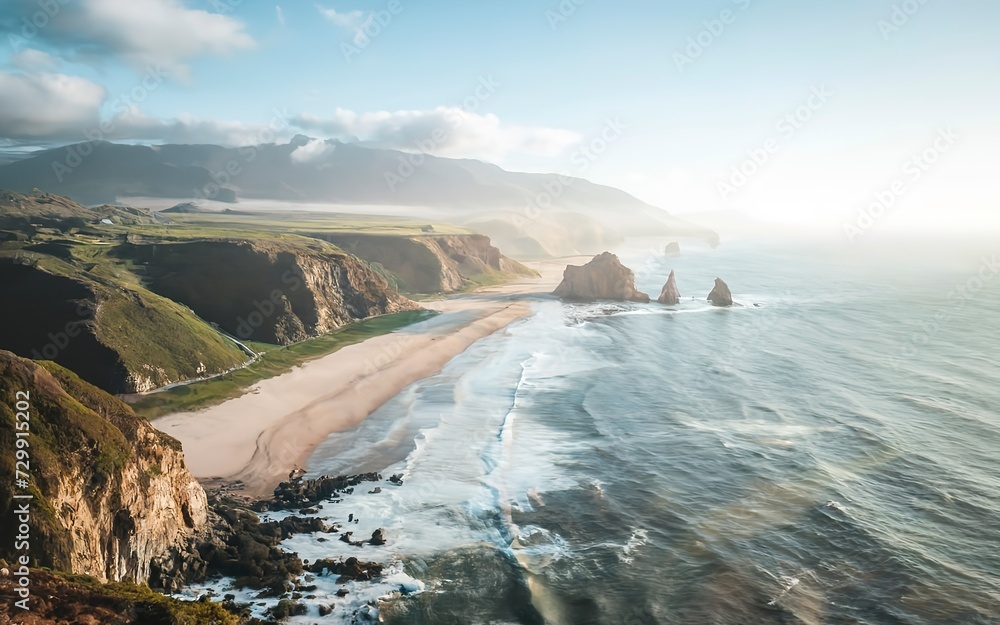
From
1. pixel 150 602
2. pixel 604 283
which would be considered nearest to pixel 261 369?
pixel 150 602

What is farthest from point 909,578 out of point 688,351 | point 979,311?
point 979,311

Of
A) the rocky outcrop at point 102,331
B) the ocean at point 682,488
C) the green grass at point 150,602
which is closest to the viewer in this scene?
the green grass at point 150,602

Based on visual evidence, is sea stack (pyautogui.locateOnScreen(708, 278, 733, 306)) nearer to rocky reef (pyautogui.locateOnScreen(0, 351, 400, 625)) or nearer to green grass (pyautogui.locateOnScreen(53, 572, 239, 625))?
rocky reef (pyautogui.locateOnScreen(0, 351, 400, 625))

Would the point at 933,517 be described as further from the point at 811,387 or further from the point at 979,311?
the point at 979,311

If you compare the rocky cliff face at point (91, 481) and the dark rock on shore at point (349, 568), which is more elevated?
the rocky cliff face at point (91, 481)

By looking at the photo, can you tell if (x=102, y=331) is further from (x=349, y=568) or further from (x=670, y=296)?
(x=670, y=296)

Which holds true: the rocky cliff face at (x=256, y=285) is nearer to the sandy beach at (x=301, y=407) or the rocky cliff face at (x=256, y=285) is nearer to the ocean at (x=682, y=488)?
the sandy beach at (x=301, y=407)

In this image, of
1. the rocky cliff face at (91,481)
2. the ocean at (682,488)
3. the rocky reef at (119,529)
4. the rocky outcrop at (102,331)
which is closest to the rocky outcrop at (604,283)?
the ocean at (682,488)
